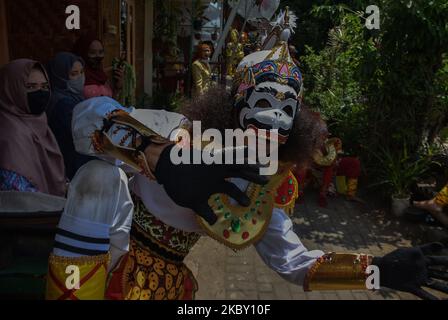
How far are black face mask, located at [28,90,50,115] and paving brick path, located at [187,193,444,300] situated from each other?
6.46 ft

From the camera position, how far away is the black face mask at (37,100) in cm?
233

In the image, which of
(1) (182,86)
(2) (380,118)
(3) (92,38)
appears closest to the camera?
(3) (92,38)

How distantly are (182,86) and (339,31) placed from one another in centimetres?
468

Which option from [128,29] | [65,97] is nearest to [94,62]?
[65,97]

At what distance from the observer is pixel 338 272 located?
1624 millimetres

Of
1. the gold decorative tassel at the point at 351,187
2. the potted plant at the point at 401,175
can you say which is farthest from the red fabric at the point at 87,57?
the potted plant at the point at 401,175

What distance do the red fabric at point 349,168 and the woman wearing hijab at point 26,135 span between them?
4.33 m

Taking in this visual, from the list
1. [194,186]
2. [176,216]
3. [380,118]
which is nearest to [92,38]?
[176,216]

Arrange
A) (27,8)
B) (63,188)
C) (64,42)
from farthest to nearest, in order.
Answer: (64,42)
(27,8)
(63,188)

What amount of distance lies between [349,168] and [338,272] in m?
4.55

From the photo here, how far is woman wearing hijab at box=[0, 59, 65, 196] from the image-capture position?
2135 millimetres

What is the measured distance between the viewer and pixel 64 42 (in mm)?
5184
